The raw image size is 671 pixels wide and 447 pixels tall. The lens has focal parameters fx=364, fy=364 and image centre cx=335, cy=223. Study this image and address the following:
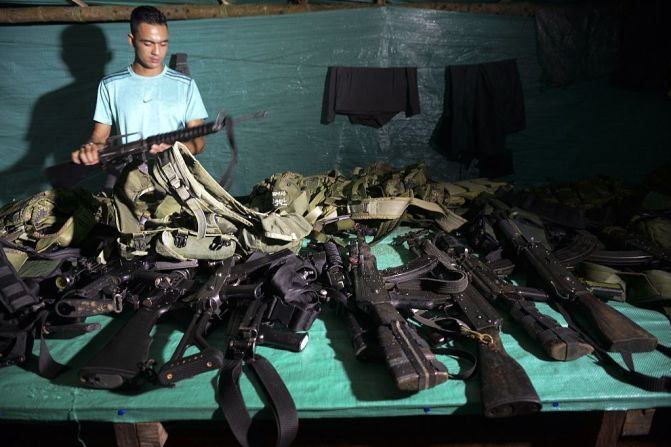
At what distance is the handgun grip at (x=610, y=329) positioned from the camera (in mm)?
1429

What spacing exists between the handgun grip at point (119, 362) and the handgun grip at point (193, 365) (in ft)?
0.35

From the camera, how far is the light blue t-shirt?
8.95 ft

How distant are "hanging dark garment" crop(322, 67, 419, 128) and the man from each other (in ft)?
4.88

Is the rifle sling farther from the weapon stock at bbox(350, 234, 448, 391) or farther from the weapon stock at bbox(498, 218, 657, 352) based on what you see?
the weapon stock at bbox(350, 234, 448, 391)

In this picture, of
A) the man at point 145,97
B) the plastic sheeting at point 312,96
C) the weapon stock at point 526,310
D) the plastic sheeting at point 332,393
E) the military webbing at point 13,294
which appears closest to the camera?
the plastic sheeting at point 332,393

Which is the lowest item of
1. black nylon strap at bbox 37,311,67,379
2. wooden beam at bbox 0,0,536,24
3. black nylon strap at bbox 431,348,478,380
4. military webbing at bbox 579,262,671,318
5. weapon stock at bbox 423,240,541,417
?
military webbing at bbox 579,262,671,318

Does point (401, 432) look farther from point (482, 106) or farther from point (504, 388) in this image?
point (482, 106)

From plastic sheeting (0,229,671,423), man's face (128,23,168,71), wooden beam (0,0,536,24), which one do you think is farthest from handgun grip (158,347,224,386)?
wooden beam (0,0,536,24)

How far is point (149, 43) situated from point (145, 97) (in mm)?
387

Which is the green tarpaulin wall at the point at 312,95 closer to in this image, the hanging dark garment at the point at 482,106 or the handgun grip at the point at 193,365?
the hanging dark garment at the point at 482,106

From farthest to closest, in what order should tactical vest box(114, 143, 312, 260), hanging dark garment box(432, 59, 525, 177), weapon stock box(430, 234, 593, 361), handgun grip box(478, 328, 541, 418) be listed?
hanging dark garment box(432, 59, 525, 177) → tactical vest box(114, 143, 312, 260) → weapon stock box(430, 234, 593, 361) → handgun grip box(478, 328, 541, 418)

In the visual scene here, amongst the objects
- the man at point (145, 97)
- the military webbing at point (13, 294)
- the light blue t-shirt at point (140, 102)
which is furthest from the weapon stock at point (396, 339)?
the light blue t-shirt at point (140, 102)

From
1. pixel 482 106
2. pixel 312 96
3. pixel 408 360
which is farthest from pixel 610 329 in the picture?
pixel 312 96

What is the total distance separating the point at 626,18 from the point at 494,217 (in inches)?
115
